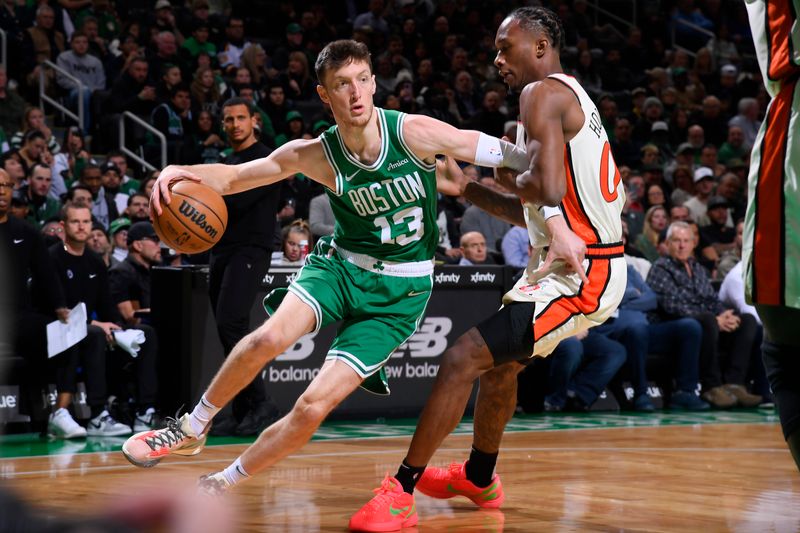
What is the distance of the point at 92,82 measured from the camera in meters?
13.0

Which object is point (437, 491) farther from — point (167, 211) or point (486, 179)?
point (486, 179)

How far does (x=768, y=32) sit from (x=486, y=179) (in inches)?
354

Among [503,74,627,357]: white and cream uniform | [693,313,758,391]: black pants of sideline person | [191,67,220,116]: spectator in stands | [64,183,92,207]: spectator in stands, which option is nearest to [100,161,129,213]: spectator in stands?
[64,183,92,207]: spectator in stands

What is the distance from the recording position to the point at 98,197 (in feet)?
34.9

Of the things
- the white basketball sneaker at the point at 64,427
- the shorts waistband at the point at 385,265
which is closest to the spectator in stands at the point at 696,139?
the white basketball sneaker at the point at 64,427

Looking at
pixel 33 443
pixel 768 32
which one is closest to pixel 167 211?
pixel 768 32

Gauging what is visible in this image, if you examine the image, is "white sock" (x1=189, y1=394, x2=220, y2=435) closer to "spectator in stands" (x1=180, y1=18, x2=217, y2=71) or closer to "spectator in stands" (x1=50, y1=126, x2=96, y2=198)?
"spectator in stands" (x1=50, y1=126, x2=96, y2=198)

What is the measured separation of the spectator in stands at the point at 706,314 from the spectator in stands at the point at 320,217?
3.01 metres

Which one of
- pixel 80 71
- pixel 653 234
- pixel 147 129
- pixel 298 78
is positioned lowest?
pixel 653 234

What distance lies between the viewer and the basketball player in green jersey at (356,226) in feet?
14.9

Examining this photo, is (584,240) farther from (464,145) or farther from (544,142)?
(464,145)

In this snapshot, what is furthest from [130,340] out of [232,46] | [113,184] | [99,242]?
[232,46]

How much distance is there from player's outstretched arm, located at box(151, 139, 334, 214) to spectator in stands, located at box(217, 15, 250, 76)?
9.73 meters

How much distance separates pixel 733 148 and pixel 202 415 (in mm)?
12910
